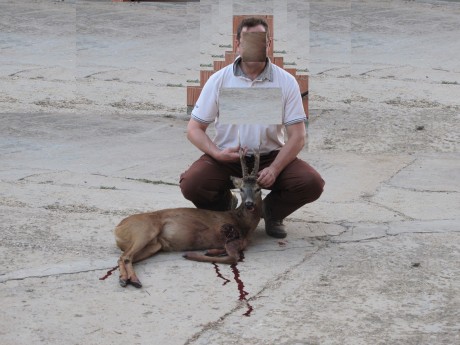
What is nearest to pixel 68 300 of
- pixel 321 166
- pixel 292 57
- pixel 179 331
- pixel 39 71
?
pixel 179 331

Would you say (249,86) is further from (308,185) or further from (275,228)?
(275,228)

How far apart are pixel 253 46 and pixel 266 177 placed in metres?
0.74

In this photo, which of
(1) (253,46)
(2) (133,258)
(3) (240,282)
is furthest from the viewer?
(1) (253,46)

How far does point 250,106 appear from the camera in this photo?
5527 mm

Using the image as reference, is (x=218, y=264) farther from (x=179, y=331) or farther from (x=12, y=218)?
(x=12, y=218)

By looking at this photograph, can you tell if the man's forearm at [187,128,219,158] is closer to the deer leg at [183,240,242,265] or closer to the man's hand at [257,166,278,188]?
the man's hand at [257,166,278,188]

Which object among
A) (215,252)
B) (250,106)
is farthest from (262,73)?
(215,252)

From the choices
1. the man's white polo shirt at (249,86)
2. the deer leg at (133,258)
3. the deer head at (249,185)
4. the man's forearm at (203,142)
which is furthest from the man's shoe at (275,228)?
the deer leg at (133,258)

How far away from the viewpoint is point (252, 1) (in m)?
11.3

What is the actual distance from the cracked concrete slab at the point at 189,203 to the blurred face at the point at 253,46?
3.47 ft

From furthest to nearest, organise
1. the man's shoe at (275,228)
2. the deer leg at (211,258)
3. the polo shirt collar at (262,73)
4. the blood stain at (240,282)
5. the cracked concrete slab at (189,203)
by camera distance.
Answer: the man's shoe at (275,228)
the polo shirt collar at (262,73)
the deer leg at (211,258)
the blood stain at (240,282)
the cracked concrete slab at (189,203)

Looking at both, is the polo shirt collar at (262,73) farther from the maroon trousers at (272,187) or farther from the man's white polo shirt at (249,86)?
the maroon trousers at (272,187)

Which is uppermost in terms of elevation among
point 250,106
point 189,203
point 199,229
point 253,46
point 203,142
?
point 253,46

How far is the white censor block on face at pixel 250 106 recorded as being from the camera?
5.53m
